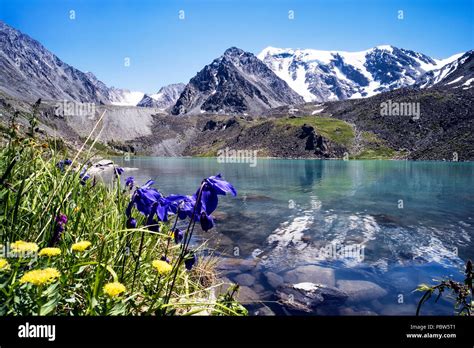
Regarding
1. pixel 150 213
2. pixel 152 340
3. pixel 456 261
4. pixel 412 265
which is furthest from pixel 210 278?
pixel 456 261

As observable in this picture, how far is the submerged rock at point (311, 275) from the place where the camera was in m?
10.2

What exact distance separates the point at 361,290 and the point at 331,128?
6387 inches

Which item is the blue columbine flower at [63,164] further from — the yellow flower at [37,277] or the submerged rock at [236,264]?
the submerged rock at [236,264]

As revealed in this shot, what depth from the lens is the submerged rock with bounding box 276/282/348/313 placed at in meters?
8.48

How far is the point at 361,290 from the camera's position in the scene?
9484 millimetres

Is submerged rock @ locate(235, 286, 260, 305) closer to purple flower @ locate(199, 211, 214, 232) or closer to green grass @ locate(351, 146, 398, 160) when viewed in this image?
purple flower @ locate(199, 211, 214, 232)

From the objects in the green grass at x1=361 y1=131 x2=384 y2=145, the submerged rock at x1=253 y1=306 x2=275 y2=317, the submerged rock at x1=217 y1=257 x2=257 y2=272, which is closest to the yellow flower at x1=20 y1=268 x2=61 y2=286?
the submerged rock at x1=253 y1=306 x2=275 y2=317

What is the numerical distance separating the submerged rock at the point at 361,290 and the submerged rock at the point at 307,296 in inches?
9.3

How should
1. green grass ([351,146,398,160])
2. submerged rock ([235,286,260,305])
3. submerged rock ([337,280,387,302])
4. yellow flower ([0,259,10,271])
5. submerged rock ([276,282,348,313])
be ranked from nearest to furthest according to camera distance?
yellow flower ([0,259,10,271])
submerged rock ([276,282,348,313])
submerged rock ([235,286,260,305])
submerged rock ([337,280,387,302])
green grass ([351,146,398,160])

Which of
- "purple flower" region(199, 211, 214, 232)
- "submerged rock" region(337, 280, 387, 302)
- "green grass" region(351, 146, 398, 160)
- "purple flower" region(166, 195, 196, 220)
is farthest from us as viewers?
"green grass" region(351, 146, 398, 160)

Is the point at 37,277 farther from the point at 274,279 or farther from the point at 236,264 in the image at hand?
the point at 236,264

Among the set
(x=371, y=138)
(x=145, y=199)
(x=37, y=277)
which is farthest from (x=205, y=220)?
(x=371, y=138)

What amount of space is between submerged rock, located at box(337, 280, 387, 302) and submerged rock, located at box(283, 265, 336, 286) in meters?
0.37

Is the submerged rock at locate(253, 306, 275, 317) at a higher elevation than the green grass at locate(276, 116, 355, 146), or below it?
below
